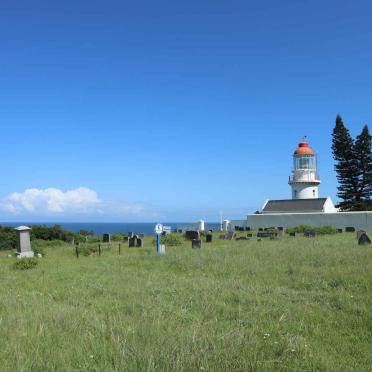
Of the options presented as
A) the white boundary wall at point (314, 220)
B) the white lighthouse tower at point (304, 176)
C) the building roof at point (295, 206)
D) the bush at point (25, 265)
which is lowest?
the bush at point (25, 265)

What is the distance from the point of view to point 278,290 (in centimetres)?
972

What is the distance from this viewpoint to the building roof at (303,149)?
178ft

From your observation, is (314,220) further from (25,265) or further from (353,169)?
(25,265)

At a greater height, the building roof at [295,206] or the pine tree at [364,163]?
the pine tree at [364,163]

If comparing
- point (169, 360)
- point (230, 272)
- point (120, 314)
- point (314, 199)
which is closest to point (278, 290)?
point (230, 272)

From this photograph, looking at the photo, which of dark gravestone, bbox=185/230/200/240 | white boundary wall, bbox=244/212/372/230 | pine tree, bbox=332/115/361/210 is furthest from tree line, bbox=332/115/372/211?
dark gravestone, bbox=185/230/200/240

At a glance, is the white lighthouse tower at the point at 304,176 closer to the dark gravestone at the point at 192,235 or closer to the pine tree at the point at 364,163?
the pine tree at the point at 364,163

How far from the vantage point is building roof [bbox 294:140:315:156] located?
54.4 m

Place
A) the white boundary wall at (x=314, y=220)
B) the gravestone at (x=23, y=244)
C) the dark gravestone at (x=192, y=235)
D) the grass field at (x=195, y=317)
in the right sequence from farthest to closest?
A: the white boundary wall at (x=314, y=220), the dark gravestone at (x=192, y=235), the gravestone at (x=23, y=244), the grass field at (x=195, y=317)

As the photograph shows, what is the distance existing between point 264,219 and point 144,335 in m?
43.8

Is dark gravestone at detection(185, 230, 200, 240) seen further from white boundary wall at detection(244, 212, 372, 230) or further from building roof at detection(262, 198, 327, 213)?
building roof at detection(262, 198, 327, 213)

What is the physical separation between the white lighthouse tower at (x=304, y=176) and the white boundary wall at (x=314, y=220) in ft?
27.2

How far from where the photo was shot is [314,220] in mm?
44781

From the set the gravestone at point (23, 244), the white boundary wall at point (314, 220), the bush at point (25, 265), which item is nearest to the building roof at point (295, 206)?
Answer: the white boundary wall at point (314, 220)
